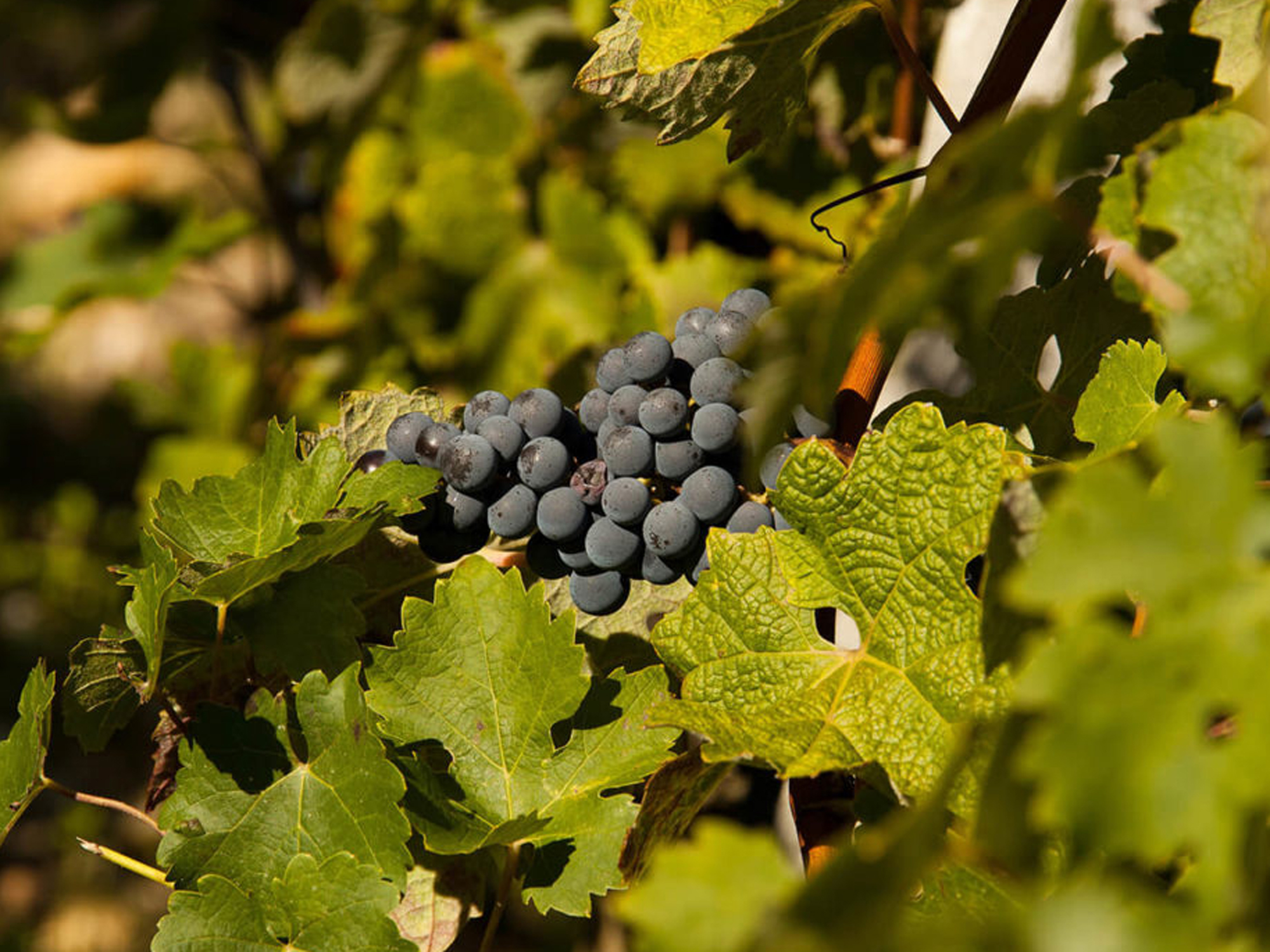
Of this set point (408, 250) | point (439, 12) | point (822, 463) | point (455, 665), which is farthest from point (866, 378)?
point (439, 12)

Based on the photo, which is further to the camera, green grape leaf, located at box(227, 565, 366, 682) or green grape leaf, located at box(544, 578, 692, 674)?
green grape leaf, located at box(544, 578, 692, 674)

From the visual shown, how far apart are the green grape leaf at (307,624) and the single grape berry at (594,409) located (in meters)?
0.23

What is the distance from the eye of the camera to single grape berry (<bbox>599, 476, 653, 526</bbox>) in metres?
0.92

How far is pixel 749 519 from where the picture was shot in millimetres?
917

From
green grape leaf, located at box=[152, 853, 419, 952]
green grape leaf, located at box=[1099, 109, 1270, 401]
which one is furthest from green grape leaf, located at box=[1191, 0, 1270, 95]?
green grape leaf, located at box=[152, 853, 419, 952]

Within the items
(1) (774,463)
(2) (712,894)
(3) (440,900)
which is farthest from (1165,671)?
(3) (440,900)

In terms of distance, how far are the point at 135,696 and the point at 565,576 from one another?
39 cm

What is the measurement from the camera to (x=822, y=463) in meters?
0.80

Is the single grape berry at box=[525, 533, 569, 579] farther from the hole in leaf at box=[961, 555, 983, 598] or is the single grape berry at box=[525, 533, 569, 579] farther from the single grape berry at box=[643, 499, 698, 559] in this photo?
the hole in leaf at box=[961, 555, 983, 598]

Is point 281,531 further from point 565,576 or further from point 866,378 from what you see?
point 866,378

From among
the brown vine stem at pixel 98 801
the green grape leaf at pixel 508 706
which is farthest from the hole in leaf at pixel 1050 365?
the brown vine stem at pixel 98 801

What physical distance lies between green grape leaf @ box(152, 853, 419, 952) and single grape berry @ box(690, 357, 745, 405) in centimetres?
43

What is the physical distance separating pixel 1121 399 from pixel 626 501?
0.37 meters

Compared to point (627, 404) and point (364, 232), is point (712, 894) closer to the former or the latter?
point (627, 404)
